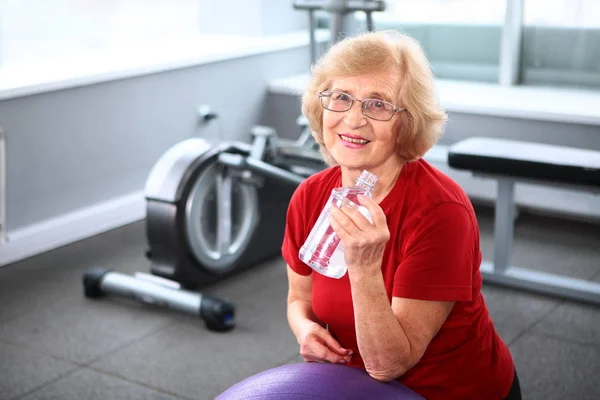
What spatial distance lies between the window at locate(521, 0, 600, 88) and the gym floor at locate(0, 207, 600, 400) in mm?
1359

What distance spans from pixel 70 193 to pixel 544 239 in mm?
2181

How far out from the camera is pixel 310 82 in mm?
1544

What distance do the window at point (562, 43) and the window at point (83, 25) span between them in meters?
2.01

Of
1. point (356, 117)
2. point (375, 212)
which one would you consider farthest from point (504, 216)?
point (375, 212)

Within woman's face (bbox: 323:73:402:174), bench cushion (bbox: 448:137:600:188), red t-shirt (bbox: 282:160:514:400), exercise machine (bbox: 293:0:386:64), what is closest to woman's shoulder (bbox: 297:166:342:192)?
red t-shirt (bbox: 282:160:514:400)

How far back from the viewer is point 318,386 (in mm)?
1398

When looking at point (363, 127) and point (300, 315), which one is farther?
point (300, 315)

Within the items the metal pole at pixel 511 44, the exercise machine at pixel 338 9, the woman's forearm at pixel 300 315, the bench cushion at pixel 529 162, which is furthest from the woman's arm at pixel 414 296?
the metal pole at pixel 511 44

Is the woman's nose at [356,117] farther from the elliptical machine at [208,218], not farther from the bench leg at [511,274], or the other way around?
the bench leg at [511,274]

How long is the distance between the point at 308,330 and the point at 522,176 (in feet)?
5.90

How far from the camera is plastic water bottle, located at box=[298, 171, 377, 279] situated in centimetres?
126

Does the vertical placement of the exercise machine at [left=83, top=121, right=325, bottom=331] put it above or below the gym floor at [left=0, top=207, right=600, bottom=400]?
above

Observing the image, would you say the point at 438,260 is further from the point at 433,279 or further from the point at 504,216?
the point at 504,216

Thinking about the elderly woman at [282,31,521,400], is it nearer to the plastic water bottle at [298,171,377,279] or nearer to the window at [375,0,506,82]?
the plastic water bottle at [298,171,377,279]
